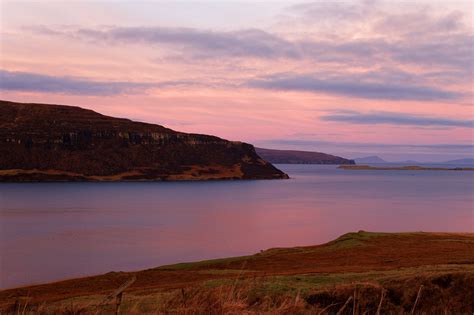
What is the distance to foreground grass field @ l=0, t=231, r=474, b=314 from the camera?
596cm

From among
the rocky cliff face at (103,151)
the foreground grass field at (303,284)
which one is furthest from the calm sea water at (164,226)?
Answer: the rocky cliff face at (103,151)

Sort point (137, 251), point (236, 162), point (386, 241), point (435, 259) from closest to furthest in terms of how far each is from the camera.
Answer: point (435, 259) → point (386, 241) → point (137, 251) → point (236, 162)

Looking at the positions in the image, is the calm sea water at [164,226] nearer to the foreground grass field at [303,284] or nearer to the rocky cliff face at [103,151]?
the foreground grass field at [303,284]

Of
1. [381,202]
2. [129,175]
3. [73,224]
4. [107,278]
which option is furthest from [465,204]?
[129,175]

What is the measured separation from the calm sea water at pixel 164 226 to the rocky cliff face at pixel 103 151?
5904cm

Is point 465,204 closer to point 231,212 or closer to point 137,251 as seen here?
point 231,212

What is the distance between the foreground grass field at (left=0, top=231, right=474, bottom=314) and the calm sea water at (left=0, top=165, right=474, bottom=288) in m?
6.85

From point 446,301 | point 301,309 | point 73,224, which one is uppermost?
point 301,309

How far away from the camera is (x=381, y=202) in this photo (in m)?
91.0

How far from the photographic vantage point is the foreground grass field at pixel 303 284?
5961mm

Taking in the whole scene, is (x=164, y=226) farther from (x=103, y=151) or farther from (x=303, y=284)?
(x=103, y=151)

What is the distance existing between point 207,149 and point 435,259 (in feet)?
512

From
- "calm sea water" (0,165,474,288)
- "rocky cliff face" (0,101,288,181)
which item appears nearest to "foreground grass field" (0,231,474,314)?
"calm sea water" (0,165,474,288)

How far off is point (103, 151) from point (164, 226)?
368ft
